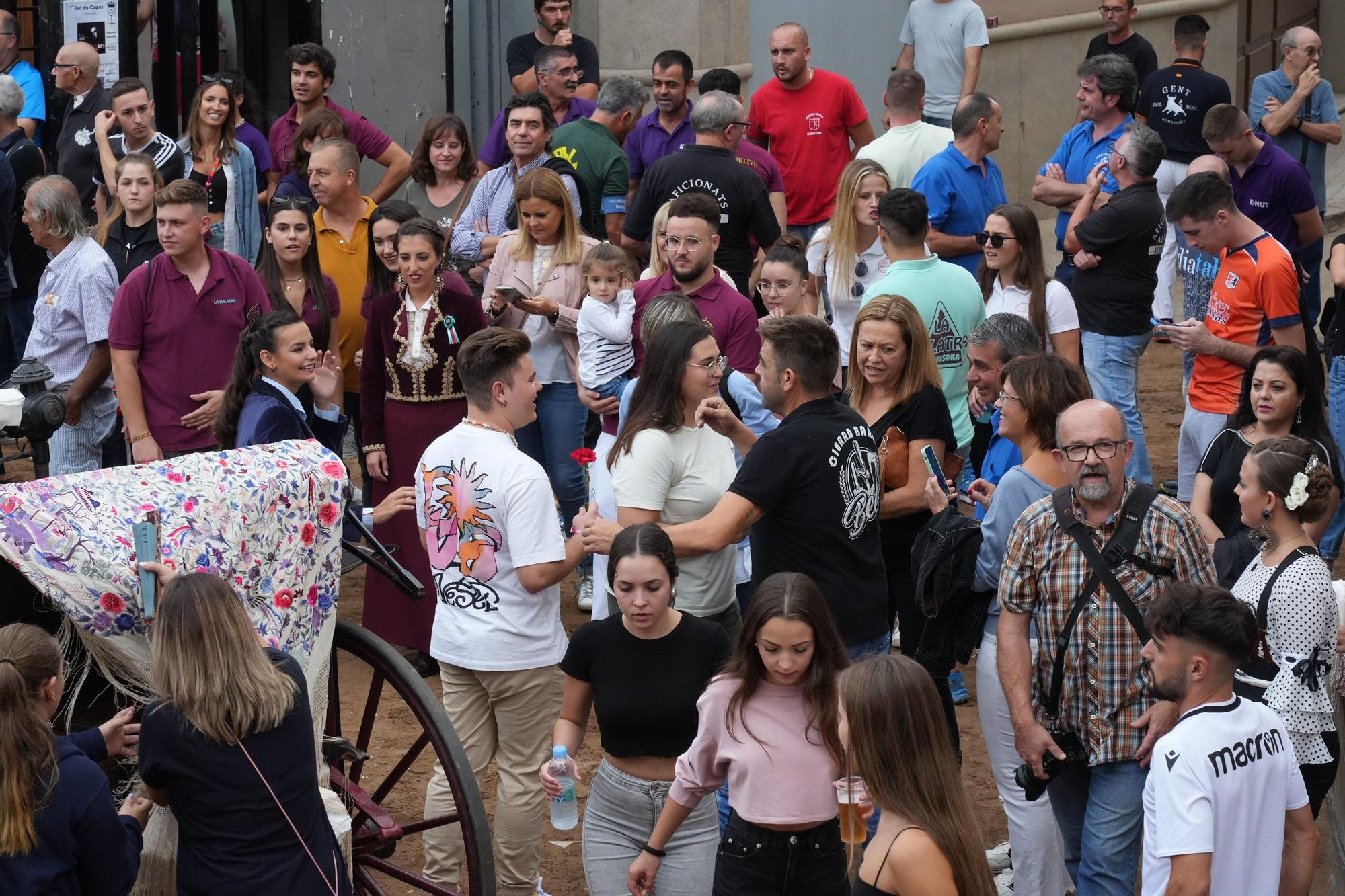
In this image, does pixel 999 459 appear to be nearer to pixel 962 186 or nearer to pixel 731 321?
pixel 731 321

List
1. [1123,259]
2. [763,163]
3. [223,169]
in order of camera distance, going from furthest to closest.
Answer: [763,163] → [223,169] → [1123,259]

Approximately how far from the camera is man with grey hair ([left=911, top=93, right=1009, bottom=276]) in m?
8.41

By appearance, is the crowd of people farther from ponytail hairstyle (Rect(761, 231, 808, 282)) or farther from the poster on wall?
the poster on wall

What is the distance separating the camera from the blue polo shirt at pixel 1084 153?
9211 millimetres

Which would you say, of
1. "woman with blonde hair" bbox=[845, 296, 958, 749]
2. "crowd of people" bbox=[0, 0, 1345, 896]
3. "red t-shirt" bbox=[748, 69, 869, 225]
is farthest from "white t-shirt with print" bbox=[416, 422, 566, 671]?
"red t-shirt" bbox=[748, 69, 869, 225]

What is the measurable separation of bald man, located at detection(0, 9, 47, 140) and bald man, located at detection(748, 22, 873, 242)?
511 centimetres

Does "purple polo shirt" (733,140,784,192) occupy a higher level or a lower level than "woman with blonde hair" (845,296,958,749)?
higher

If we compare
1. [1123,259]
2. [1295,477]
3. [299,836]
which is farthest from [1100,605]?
[1123,259]

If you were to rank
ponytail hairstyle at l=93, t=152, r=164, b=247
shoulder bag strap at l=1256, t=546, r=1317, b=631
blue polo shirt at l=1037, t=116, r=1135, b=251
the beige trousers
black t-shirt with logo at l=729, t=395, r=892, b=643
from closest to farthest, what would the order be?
1. shoulder bag strap at l=1256, t=546, r=1317, b=631
2. black t-shirt with logo at l=729, t=395, r=892, b=643
3. the beige trousers
4. ponytail hairstyle at l=93, t=152, r=164, b=247
5. blue polo shirt at l=1037, t=116, r=1135, b=251

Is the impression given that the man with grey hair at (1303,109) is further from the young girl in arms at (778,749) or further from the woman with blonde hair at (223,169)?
the young girl in arms at (778,749)

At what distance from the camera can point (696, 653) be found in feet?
14.6

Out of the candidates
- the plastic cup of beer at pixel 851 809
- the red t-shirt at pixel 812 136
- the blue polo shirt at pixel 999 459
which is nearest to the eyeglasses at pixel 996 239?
the blue polo shirt at pixel 999 459

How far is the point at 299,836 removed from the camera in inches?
154

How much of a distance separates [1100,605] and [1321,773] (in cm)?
96
